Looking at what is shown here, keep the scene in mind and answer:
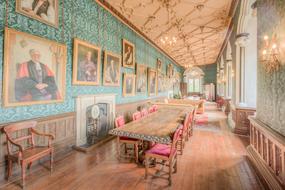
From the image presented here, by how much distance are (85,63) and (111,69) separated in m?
1.22

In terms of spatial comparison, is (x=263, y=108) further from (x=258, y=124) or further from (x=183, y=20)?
(x=183, y=20)

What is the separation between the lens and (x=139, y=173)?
3096mm

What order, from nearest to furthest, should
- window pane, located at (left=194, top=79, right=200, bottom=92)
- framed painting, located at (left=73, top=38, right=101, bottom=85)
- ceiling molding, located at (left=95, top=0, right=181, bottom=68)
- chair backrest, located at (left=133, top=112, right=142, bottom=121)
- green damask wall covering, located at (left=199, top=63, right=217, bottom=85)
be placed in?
1. framed painting, located at (left=73, top=38, right=101, bottom=85)
2. chair backrest, located at (left=133, top=112, right=142, bottom=121)
3. ceiling molding, located at (left=95, top=0, right=181, bottom=68)
4. green damask wall covering, located at (left=199, top=63, right=217, bottom=85)
5. window pane, located at (left=194, top=79, right=200, bottom=92)

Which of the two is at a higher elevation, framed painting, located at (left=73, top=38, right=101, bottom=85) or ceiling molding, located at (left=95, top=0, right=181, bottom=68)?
ceiling molding, located at (left=95, top=0, right=181, bottom=68)

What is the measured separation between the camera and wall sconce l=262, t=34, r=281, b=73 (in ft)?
8.09

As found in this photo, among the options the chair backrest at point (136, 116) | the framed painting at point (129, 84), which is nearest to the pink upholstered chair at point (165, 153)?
the chair backrest at point (136, 116)

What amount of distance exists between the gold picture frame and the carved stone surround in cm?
611

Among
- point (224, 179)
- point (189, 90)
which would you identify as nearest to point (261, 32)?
point (224, 179)

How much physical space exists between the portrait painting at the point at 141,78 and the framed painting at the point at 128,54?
67 centimetres

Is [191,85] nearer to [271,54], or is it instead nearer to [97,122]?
[97,122]

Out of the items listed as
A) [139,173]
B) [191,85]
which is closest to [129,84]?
[139,173]

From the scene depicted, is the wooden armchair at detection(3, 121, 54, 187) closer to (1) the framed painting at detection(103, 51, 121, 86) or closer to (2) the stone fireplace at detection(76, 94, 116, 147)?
(2) the stone fireplace at detection(76, 94, 116, 147)

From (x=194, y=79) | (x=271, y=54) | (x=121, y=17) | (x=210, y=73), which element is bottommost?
(x=271, y=54)

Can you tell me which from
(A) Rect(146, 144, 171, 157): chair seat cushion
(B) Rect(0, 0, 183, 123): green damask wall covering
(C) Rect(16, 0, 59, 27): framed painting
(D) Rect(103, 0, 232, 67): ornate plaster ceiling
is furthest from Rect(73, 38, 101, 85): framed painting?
(A) Rect(146, 144, 171, 157): chair seat cushion
